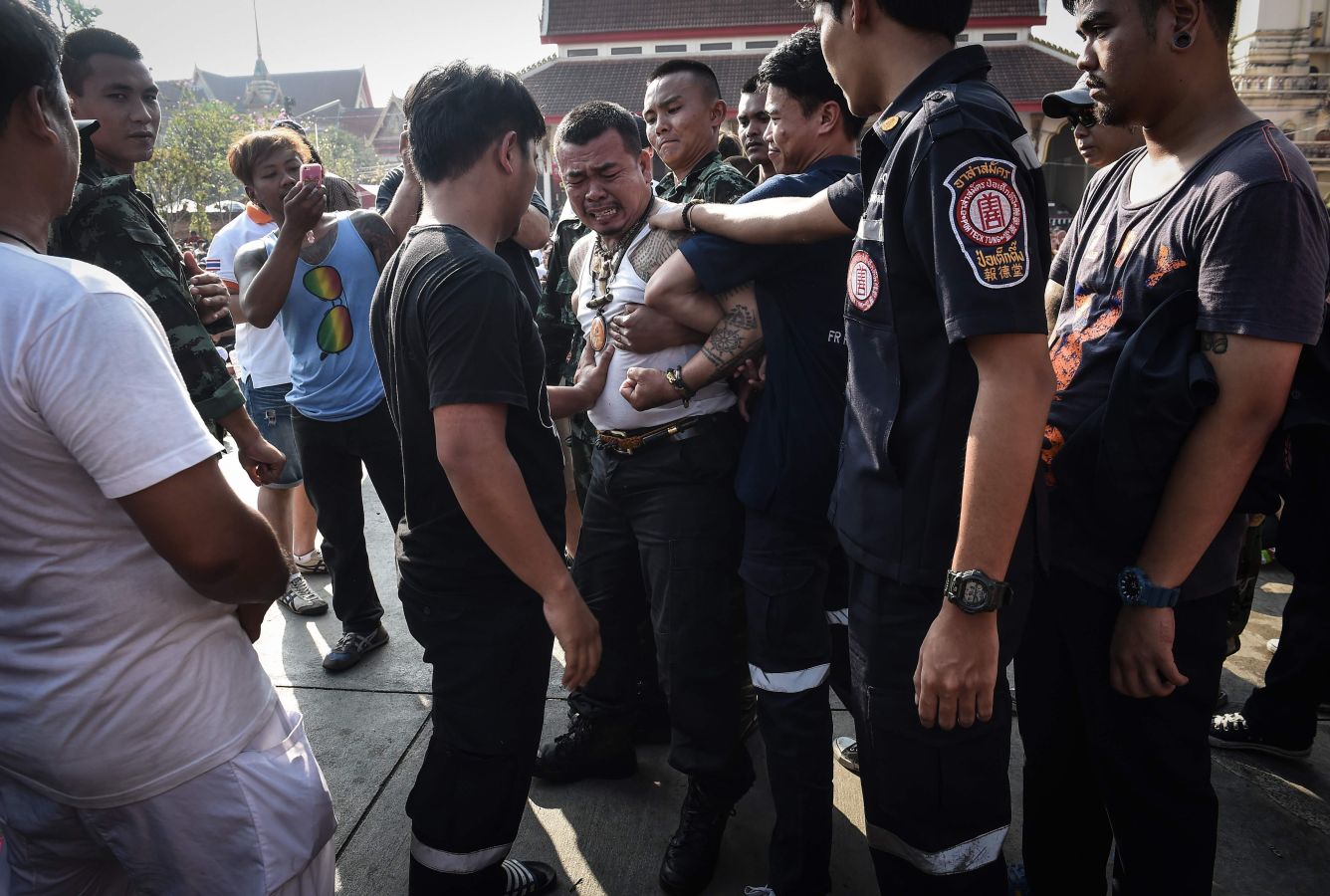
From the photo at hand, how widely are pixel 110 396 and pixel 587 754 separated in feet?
6.58

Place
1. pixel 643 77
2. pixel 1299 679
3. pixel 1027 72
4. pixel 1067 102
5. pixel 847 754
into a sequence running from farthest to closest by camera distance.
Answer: pixel 643 77, pixel 1027 72, pixel 847 754, pixel 1299 679, pixel 1067 102

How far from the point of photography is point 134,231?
250 centimetres

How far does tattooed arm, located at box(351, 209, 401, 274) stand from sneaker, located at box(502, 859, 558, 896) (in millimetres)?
2378

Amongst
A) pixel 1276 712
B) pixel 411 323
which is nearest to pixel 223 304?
pixel 411 323

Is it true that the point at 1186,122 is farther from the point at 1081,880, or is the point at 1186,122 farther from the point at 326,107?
the point at 326,107

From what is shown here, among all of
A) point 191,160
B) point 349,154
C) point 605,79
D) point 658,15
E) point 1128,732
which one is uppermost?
point 658,15

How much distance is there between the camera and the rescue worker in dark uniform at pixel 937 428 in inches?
50.9

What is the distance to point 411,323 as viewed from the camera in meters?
1.70

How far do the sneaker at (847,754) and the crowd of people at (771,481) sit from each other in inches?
14.8

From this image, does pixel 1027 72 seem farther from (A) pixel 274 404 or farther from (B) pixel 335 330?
(B) pixel 335 330

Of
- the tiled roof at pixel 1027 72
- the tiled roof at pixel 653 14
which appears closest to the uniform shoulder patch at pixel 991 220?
the tiled roof at pixel 1027 72

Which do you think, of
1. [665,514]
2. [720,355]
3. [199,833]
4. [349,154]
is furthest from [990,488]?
[349,154]

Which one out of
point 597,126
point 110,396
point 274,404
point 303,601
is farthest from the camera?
point 274,404

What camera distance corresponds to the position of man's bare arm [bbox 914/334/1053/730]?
1.28 m
